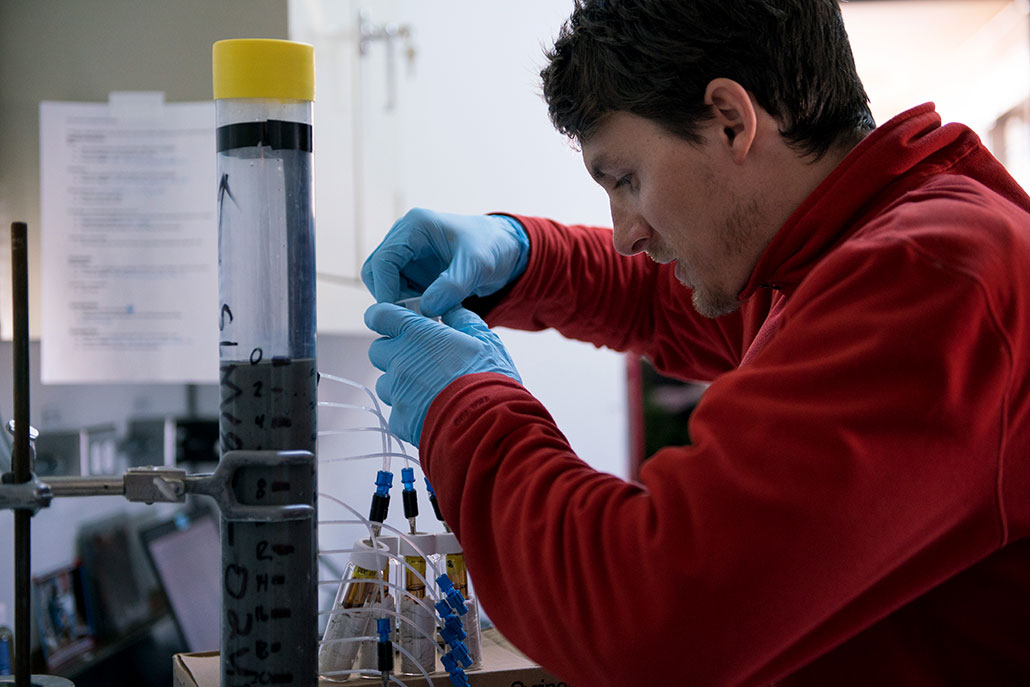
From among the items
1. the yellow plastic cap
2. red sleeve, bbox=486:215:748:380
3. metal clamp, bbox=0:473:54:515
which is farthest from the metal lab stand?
red sleeve, bbox=486:215:748:380

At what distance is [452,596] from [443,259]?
1.35 ft


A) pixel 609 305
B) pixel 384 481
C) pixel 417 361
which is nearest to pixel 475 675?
pixel 384 481

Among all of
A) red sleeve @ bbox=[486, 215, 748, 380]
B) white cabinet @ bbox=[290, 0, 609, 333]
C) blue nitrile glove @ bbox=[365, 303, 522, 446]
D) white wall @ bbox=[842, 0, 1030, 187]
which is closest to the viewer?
blue nitrile glove @ bbox=[365, 303, 522, 446]

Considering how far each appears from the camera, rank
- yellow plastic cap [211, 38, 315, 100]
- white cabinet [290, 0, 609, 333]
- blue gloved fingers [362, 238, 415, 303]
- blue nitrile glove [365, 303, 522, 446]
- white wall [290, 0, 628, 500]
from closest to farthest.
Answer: yellow plastic cap [211, 38, 315, 100] < blue nitrile glove [365, 303, 522, 446] < blue gloved fingers [362, 238, 415, 303] < white cabinet [290, 0, 609, 333] < white wall [290, 0, 628, 500]

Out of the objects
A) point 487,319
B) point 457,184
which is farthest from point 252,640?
point 457,184

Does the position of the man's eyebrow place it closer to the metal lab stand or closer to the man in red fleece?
the man in red fleece

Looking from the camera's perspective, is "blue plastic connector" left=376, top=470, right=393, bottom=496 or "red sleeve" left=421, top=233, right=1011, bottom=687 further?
"blue plastic connector" left=376, top=470, right=393, bottom=496

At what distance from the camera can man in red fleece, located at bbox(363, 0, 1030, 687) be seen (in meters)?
0.55

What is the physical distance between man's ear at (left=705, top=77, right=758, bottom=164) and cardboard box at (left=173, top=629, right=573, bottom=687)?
515 mm

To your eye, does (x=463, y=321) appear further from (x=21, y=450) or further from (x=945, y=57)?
(x=945, y=57)

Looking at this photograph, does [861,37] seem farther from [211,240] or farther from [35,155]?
[35,155]

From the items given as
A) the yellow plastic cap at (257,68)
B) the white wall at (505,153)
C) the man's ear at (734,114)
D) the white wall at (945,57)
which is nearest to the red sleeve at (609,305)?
the man's ear at (734,114)

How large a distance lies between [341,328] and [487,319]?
0.58 m

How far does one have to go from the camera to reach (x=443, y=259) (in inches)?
41.9
